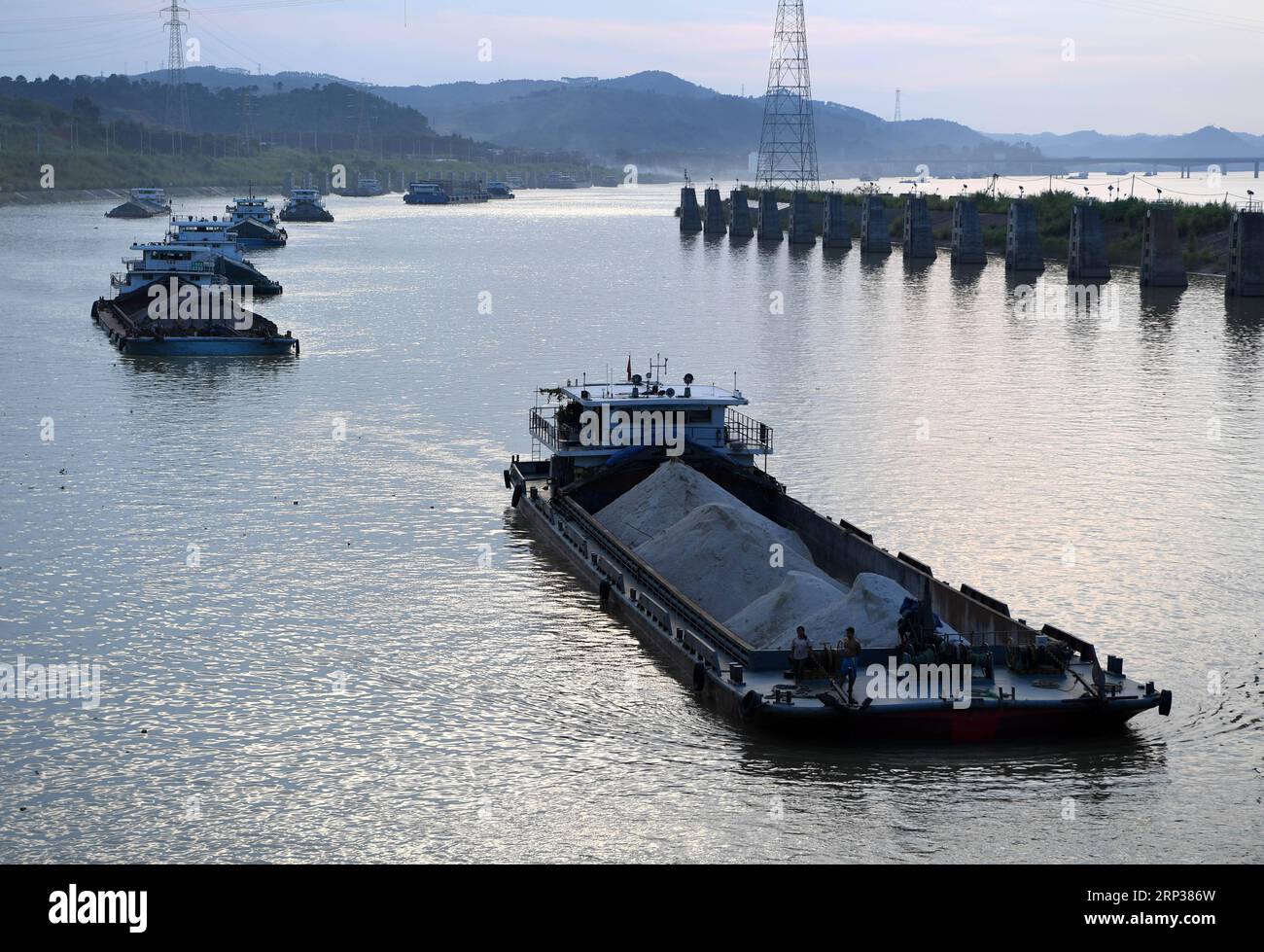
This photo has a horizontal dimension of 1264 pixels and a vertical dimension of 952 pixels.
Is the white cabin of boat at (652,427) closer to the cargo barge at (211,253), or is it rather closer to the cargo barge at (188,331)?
the cargo barge at (188,331)

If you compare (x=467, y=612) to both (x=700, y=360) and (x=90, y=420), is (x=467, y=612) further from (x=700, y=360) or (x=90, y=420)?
(x=700, y=360)

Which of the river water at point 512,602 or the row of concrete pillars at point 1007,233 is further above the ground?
the row of concrete pillars at point 1007,233

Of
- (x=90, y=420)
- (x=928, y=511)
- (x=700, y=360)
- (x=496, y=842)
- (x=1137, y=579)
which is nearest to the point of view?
(x=496, y=842)

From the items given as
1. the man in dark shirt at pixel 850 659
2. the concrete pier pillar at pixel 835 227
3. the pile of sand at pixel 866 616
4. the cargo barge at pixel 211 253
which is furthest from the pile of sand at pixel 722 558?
the concrete pier pillar at pixel 835 227

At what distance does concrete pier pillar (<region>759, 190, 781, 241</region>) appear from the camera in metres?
166

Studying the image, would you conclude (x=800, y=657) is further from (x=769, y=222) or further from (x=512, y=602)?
(x=769, y=222)

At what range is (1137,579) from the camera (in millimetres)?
34594

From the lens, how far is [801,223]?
160m

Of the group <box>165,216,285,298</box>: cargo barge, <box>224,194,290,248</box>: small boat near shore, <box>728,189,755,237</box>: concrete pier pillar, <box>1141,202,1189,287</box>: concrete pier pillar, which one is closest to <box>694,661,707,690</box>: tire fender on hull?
<box>165,216,285,298</box>: cargo barge

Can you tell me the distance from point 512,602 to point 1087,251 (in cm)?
8407

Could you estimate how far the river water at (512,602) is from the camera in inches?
882

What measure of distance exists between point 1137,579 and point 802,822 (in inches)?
593

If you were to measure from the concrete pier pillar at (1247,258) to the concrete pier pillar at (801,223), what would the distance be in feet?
216
